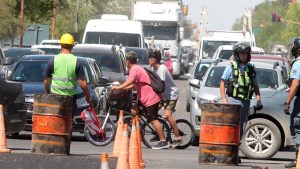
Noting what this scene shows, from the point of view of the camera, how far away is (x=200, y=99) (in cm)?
2064

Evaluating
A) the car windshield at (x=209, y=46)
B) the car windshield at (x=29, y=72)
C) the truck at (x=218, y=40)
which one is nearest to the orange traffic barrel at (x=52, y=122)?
the car windshield at (x=29, y=72)

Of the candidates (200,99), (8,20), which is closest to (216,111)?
(200,99)

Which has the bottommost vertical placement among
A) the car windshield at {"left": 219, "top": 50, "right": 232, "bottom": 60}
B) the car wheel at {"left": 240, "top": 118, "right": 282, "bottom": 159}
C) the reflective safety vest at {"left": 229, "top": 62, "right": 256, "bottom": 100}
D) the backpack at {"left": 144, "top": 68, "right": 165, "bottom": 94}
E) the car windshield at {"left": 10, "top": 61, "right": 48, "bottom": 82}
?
the car windshield at {"left": 219, "top": 50, "right": 232, "bottom": 60}

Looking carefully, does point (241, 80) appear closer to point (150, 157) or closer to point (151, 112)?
point (150, 157)

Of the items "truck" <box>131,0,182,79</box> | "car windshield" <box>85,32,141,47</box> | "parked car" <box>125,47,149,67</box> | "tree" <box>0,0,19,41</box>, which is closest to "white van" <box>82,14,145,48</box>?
"car windshield" <box>85,32,141,47</box>

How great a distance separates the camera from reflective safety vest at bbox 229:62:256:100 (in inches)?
631

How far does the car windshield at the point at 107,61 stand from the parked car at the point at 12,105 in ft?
36.0

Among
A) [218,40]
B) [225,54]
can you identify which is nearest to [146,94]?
[225,54]

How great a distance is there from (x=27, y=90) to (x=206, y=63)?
1580cm

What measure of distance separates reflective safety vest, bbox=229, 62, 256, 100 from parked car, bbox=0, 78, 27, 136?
3312mm

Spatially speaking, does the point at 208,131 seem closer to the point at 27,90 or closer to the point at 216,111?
the point at 216,111

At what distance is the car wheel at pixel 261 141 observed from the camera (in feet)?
58.2

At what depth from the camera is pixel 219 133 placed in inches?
602

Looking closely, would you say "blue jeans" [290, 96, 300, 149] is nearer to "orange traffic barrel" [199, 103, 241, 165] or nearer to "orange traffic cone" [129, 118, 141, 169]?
"orange traffic barrel" [199, 103, 241, 165]
